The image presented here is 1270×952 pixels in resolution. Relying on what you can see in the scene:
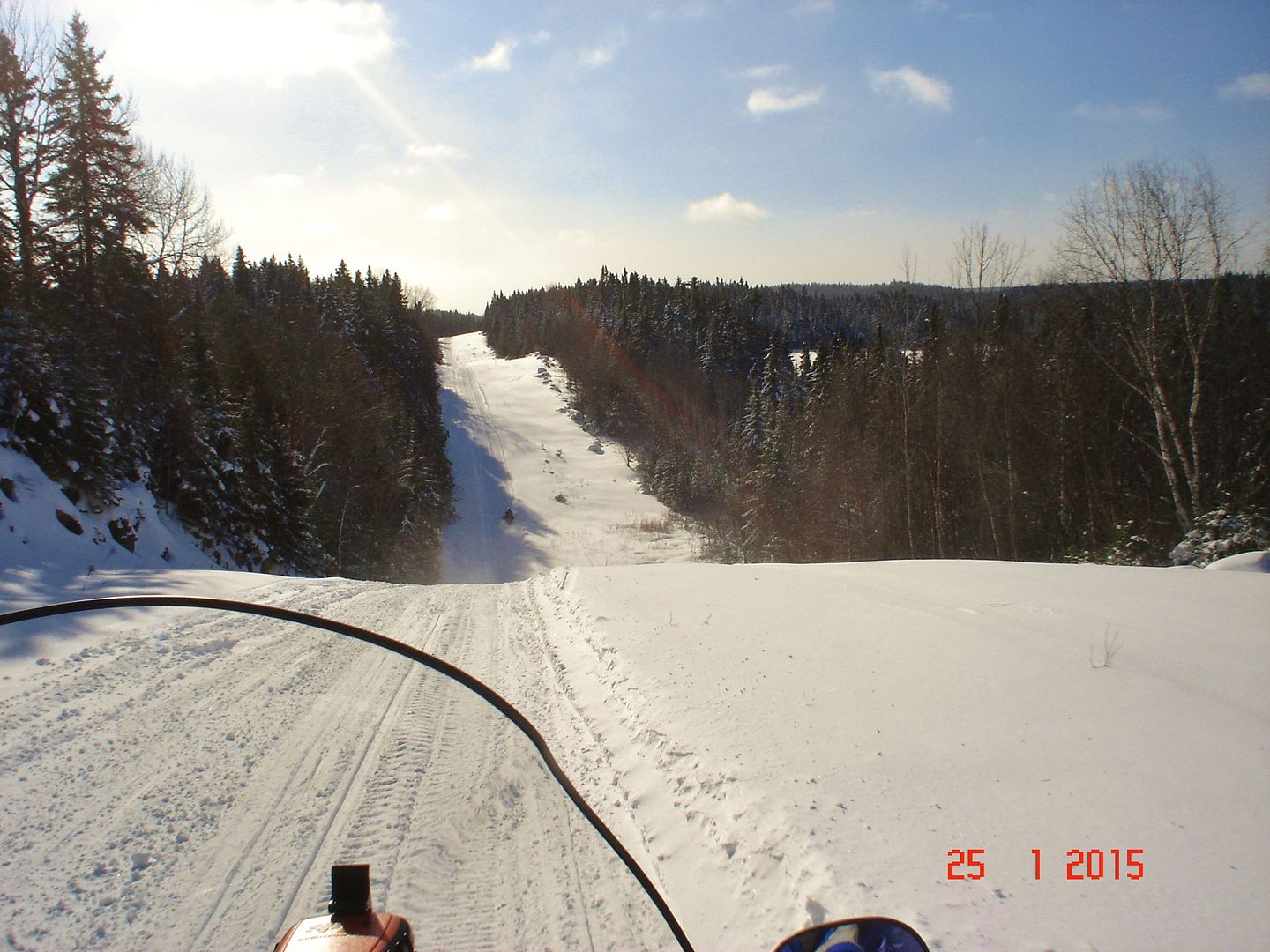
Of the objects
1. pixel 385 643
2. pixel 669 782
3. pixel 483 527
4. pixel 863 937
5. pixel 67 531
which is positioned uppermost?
pixel 385 643

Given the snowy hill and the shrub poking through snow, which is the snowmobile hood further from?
the shrub poking through snow

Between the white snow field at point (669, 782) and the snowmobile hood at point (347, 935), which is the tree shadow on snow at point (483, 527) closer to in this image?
the white snow field at point (669, 782)

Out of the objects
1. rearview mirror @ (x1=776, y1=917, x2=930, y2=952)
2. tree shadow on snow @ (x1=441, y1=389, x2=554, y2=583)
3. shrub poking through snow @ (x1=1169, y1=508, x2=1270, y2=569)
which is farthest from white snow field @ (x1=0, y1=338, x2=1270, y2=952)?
tree shadow on snow @ (x1=441, y1=389, x2=554, y2=583)

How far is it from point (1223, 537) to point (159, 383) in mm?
24834

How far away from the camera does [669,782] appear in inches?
168

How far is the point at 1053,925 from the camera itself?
2596 mm

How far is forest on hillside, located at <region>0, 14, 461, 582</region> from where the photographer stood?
42.7ft

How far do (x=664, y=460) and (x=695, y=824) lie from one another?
183 feet

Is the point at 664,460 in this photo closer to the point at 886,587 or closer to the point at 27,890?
the point at 886,587

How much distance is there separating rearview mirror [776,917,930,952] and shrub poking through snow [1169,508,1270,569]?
1368 centimetres

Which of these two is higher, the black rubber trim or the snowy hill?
the black rubber trim
